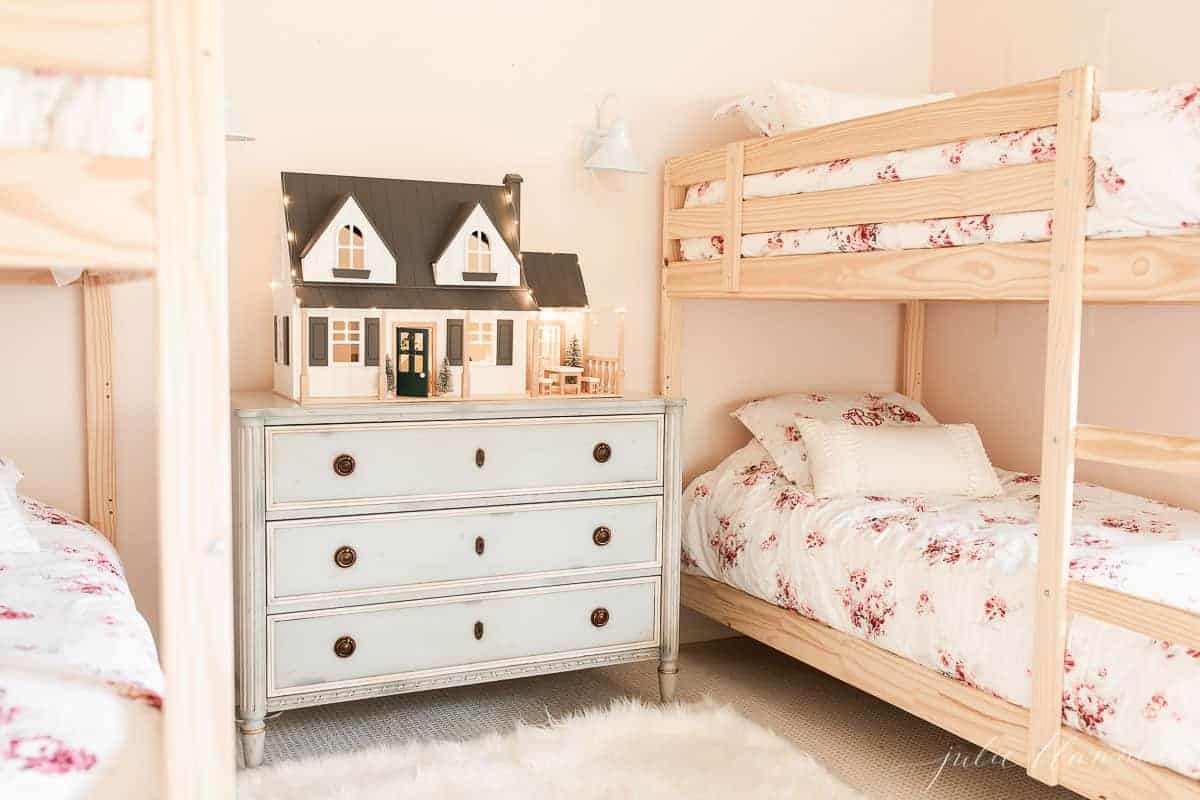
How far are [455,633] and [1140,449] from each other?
163cm

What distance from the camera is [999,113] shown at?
2291mm

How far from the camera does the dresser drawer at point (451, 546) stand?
2637 millimetres

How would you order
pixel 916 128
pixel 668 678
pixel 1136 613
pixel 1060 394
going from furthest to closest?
pixel 668 678 → pixel 916 128 → pixel 1060 394 → pixel 1136 613

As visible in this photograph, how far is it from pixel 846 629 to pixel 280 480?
55.2 inches

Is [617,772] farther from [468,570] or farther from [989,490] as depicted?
[989,490]

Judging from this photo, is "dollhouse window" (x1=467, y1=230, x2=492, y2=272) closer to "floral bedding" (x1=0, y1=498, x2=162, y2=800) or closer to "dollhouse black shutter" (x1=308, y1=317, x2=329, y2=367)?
"dollhouse black shutter" (x1=308, y1=317, x2=329, y2=367)

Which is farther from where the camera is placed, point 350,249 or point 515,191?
point 515,191

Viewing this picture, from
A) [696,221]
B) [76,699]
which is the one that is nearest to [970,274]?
[696,221]

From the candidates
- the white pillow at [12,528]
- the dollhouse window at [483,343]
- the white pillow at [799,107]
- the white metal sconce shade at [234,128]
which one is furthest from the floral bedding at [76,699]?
the white pillow at [799,107]

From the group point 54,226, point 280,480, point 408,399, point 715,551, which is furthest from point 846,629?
point 54,226

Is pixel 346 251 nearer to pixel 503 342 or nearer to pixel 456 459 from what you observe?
pixel 503 342

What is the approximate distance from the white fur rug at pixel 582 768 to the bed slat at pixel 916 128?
4.76ft

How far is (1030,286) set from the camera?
224cm

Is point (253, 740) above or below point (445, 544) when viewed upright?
below
